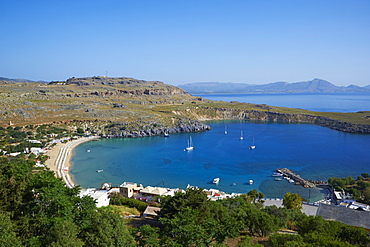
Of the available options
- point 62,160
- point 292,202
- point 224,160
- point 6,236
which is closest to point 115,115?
point 62,160

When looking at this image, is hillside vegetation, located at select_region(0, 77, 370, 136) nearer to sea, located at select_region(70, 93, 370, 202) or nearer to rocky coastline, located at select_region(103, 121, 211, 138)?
rocky coastline, located at select_region(103, 121, 211, 138)

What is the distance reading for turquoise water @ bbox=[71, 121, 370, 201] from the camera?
36663mm

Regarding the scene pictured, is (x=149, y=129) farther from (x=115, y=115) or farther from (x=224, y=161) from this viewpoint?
(x=224, y=161)

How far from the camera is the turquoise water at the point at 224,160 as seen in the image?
120 feet

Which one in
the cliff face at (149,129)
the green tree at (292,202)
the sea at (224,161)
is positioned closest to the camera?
the green tree at (292,202)

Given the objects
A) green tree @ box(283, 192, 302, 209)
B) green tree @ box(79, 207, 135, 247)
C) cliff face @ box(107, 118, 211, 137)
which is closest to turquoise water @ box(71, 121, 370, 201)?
cliff face @ box(107, 118, 211, 137)

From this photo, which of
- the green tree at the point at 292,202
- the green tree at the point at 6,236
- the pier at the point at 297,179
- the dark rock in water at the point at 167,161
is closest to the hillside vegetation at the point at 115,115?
the dark rock in water at the point at 167,161

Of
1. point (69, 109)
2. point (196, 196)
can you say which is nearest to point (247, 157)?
point (196, 196)

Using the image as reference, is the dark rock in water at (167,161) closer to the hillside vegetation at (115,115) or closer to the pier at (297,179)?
the pier at (297,179)

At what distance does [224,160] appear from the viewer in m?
47.8

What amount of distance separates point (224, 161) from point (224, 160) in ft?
2.30

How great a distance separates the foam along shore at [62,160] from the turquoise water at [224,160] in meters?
1.29

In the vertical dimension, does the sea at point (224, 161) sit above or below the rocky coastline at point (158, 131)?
below

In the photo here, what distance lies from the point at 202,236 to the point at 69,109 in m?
83.6
